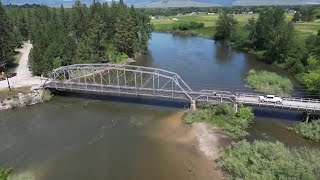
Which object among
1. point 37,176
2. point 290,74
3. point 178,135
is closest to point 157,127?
point 178,135

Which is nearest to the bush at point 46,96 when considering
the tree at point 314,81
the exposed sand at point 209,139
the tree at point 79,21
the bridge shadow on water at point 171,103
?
the bridge shadow on water at point 171,103

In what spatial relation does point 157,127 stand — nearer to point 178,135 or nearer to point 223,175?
point 178,135

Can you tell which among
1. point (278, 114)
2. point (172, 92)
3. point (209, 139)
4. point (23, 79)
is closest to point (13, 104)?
point (23, 79)

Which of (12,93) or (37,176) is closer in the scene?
(37,176)

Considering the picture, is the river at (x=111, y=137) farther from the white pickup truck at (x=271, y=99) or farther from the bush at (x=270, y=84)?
the white pickup truck at (x=271, y=99)

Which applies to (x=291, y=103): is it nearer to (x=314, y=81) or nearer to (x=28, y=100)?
(x=314, y=81)

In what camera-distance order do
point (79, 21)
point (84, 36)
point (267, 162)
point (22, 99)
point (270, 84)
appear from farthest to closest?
point (79, 21), point (84, 36), point (270, 84), point (22, 99), point (267, 162)
